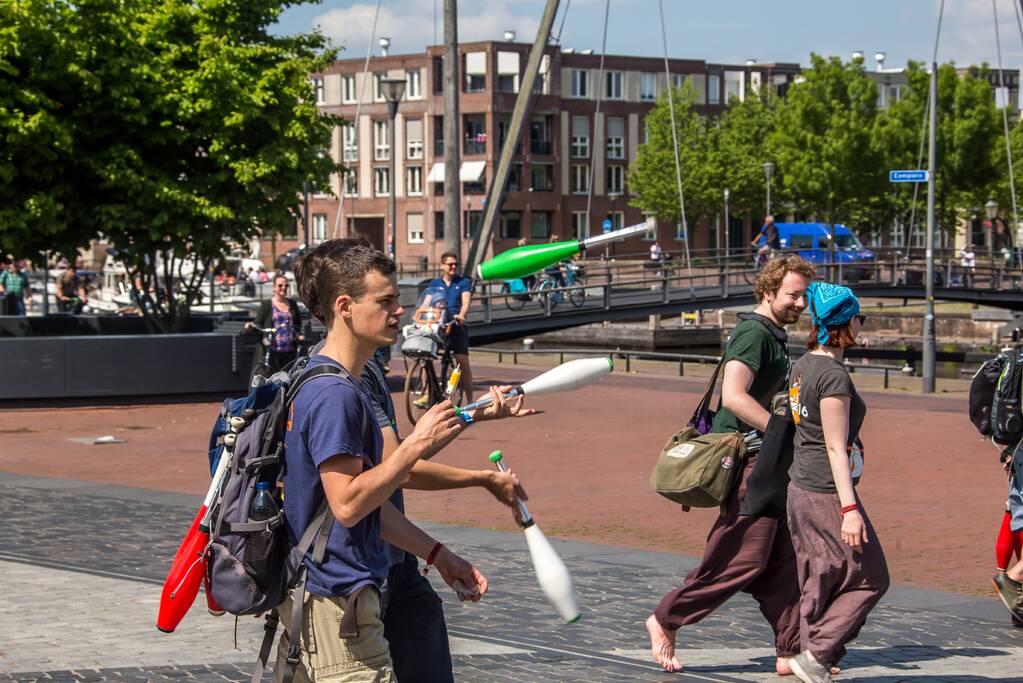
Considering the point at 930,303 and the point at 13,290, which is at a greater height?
the point at 13,290

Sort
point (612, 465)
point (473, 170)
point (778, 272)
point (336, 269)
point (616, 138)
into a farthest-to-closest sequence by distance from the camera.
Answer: point (616, 138) < point (473, 170) < point (612, 465) < point (778, 272) < point (336, 269)

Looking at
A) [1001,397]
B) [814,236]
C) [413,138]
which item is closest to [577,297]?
[1001,397]

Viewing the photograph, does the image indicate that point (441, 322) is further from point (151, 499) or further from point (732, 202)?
point (732, 202)

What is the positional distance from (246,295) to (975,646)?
1619 inches

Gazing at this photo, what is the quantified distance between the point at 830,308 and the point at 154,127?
1600 centimetres

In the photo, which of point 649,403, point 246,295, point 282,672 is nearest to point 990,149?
point 246,295

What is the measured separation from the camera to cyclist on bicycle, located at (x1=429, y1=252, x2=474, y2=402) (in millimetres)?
17875

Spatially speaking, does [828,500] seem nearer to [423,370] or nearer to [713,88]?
[423,370]

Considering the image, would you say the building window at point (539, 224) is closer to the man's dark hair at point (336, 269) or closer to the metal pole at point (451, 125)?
the metal pole at point (451, 125)

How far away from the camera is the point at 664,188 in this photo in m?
78.9

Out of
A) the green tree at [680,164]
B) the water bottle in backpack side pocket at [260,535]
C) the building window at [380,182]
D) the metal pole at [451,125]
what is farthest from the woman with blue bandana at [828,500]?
the building window at [380,182]

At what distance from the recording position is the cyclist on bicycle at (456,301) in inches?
704

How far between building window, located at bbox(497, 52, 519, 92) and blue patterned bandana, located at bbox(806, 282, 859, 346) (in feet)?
267

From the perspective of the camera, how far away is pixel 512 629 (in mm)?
7188
